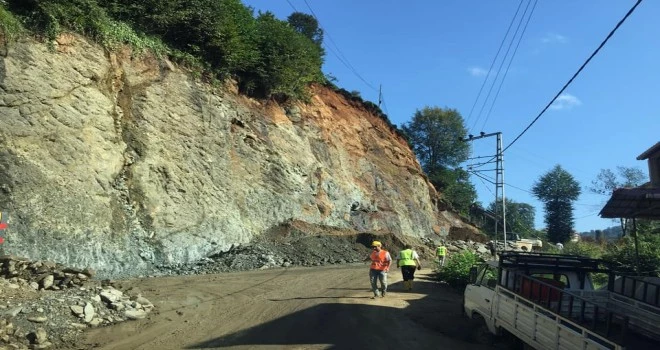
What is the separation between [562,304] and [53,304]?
9.16m

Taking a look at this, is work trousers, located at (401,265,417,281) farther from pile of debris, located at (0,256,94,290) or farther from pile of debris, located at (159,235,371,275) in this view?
pile of debris, located at (0,256,94,290)

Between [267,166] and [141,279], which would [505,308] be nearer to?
[141,279]

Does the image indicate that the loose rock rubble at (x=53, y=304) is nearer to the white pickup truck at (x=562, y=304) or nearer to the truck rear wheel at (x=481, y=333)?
the truck rear wheel at (x=481, y=333)

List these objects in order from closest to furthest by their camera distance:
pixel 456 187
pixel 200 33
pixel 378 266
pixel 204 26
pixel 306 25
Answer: pixel 378 266, pixel 204 26, pixel 200 33, pixel 306 25, pixel 456 187

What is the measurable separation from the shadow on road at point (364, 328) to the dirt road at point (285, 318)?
18 mm

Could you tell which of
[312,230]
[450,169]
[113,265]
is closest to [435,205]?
[450,169]

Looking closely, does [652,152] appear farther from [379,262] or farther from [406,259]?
[379,262]

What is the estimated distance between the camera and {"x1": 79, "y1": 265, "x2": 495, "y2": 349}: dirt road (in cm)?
960

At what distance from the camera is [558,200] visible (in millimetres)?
71125

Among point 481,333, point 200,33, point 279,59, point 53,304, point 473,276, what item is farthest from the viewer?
point 279,59

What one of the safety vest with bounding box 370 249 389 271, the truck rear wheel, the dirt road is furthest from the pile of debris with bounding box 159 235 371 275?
the truck rear wheel

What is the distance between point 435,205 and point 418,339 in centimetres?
4443

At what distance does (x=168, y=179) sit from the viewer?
2056 cm

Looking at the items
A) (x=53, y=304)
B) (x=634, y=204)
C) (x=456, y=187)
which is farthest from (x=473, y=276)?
(x=456, y=187)
